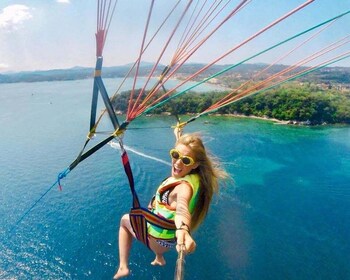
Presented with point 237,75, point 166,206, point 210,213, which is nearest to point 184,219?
point 166,206

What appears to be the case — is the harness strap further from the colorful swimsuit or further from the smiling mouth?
the smiling mouth

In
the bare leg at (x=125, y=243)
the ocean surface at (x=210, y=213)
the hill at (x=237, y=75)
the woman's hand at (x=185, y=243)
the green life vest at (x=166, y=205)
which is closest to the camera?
the woman's hand at (x=185, y=243)

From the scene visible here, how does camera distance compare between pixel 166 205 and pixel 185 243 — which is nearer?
pixel 185 243

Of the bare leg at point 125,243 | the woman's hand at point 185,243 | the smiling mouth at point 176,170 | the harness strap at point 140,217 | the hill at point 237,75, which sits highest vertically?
the woman's hand at point 185,243

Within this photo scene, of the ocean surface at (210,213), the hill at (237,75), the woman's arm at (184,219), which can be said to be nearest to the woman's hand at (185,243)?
the woman's arm at (184,219)

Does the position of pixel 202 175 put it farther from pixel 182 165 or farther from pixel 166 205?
pixel 166 205

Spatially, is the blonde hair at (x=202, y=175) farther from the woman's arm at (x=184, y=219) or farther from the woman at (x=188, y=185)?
the woman's arm at (x=184, y=219)

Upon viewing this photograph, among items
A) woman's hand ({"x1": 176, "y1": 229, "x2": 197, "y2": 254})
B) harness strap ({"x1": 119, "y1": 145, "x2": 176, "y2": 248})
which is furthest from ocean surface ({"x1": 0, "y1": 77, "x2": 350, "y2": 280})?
woman's hand ({"x1": 176, "y1": 229, "x2": 197, "y2": 254})
